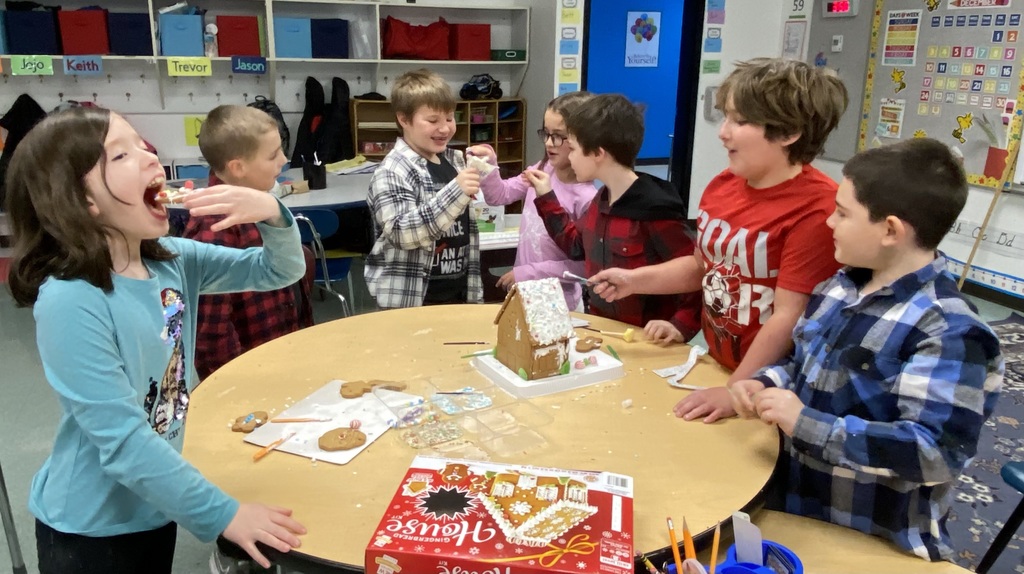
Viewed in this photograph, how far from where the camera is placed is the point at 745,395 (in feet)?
4.38

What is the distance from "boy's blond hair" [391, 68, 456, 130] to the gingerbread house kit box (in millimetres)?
1521

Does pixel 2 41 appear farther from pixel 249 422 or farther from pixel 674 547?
pixel 674 547

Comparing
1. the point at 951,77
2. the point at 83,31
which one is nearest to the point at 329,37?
the point at 83,31

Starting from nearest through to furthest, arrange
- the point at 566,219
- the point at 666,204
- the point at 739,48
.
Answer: the point at 666,204 < the point at 566,219 < the point at 739,48

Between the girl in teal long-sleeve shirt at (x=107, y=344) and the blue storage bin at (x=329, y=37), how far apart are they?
4.62 meters

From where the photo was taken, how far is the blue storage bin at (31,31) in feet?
15.4

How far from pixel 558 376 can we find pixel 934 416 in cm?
70

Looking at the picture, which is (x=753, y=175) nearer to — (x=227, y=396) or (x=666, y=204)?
(x=666, y=204)

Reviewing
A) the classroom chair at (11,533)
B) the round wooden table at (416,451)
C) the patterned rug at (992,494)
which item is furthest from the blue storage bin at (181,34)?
the patterned rug at (992,494)

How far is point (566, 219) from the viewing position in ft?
7.51

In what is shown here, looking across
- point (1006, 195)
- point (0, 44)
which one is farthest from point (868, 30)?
point (0, 44)

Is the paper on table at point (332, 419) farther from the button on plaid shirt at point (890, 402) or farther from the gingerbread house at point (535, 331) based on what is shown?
the button on plaid shirt at point (890, 402)

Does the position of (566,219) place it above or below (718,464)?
above

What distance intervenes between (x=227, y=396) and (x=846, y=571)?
1.18 m
